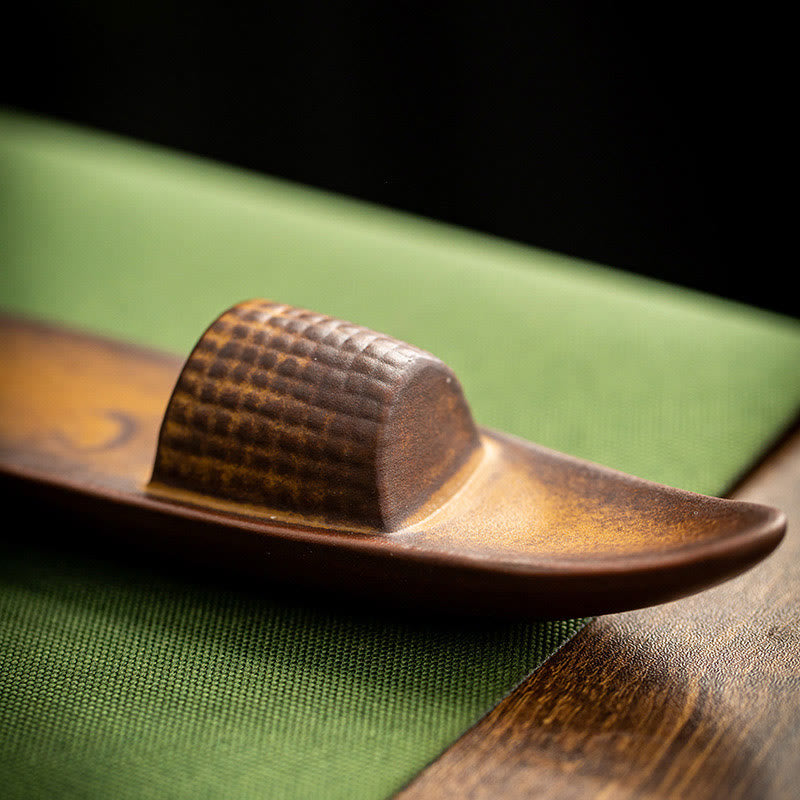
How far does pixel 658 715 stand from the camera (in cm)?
55

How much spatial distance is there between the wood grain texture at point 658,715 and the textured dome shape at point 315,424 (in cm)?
13

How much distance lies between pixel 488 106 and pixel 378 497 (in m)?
1.36

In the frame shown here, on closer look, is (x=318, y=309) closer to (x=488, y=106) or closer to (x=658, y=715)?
(x=658, y=715)

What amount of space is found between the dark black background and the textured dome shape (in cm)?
117

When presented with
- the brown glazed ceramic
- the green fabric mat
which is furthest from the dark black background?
the brown glazed ceramic

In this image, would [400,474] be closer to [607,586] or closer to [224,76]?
[607,586]

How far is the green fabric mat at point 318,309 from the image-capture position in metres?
0.55

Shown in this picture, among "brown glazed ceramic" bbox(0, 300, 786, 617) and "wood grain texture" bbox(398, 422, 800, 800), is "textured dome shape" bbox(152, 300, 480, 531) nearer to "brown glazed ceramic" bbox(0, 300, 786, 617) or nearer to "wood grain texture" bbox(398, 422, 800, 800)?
"brown glazed ceramic" bbox(0, 300, 786, 617)

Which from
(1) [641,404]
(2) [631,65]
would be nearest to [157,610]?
(1) [641,404]

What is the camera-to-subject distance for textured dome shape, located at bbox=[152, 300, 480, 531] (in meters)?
0.61

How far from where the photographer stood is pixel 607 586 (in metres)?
0.53

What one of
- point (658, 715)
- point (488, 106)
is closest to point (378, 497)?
point (658, 715)

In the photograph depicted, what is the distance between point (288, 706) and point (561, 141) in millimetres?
1388

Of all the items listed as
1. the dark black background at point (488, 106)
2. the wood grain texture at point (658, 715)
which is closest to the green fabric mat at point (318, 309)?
the wood grain texture at point (658, 715)
